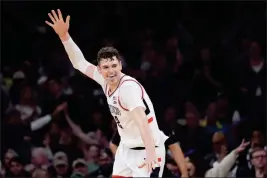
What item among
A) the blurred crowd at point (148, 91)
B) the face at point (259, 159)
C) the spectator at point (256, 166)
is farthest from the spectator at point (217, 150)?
the face at point (259, 159)

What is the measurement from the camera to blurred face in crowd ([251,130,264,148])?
33.9ft

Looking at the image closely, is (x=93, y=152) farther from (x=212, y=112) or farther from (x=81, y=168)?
(x=212, y=112)

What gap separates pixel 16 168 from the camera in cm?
1069

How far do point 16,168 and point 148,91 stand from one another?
2172mm

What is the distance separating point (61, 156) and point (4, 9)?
3416mm

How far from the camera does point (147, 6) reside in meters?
13.5

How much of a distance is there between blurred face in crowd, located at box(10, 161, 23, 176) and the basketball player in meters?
3.38

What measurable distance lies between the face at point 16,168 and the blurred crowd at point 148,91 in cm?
1

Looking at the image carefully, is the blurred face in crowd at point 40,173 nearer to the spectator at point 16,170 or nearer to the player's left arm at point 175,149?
the spectator at point 16,170

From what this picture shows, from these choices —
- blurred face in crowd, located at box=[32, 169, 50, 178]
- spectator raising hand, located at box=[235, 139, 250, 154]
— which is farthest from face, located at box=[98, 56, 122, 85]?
blurred face in crowd, located at box=[32, 169, 50, 178]

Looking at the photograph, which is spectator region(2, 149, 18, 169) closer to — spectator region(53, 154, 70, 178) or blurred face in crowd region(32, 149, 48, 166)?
blurred face in crowd region(32, 149, 48, 166)

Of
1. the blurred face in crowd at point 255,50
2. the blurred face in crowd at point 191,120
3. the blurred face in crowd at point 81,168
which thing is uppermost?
the blurred face in crowd at point 255,50

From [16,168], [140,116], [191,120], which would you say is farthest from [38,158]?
[140,116]

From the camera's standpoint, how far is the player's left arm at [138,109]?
6.93 metres
